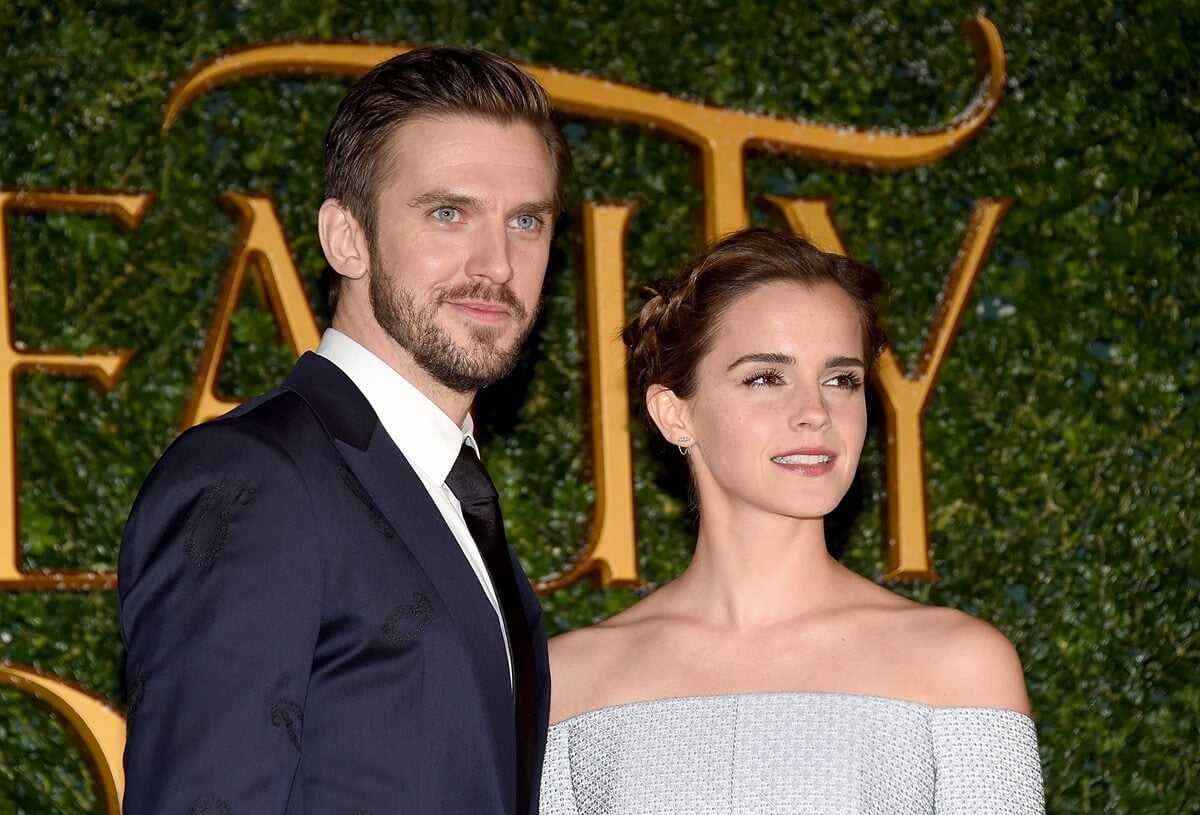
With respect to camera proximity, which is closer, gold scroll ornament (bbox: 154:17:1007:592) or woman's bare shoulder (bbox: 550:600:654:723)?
woman's bare shoulder (bbox: 550:600:654:723)

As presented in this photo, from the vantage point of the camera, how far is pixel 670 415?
2.74 meters

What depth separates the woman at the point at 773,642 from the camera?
95.1 inches

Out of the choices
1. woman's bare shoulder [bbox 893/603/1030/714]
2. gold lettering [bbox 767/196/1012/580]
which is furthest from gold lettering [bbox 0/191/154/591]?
woman's bare shoulder [bbox 893/603/1030/714]

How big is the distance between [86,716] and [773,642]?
1602 mm

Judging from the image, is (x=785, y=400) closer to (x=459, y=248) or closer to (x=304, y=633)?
(x=459, y=248)

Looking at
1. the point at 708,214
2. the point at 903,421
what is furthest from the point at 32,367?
the point at 903,421

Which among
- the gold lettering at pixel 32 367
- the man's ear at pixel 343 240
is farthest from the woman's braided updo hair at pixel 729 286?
the gold lettering at pixel 32 367

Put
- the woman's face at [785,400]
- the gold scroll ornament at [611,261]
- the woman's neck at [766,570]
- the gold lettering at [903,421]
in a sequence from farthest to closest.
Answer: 1. the gold lettering at [903,421]
2. the gold scroll ornament at [611,261]
3. the woman's neck at [766,570]
4. the woman's face at [785,400]

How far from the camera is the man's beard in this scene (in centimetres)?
Answer: 218

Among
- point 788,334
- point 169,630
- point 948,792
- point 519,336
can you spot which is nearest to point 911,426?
point 788,334

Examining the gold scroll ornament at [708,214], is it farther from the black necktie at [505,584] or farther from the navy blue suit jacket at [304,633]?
the navy blue suit jacket at [304,633]

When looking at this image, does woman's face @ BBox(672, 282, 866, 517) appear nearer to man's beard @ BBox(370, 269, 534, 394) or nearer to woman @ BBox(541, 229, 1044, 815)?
woman @ BBox(541, 229, 1044, 815)

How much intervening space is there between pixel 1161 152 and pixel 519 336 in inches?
101

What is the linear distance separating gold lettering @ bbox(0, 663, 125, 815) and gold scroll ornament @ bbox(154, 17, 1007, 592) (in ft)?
2.29
